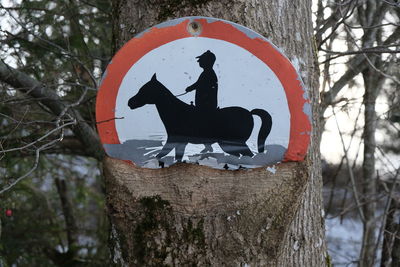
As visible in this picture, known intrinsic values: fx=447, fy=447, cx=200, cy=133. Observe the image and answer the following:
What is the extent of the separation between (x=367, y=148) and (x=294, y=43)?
338 centimetres

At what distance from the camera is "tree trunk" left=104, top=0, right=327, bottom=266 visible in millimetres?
1444

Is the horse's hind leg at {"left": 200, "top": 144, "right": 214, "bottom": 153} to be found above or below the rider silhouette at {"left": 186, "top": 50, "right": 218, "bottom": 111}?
below

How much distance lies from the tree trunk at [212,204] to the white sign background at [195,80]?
0.11 metres

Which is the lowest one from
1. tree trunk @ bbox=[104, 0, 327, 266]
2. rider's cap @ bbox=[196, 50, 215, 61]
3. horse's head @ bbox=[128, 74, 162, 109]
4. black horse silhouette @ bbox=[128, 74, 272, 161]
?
tree trunk @ bbox=[104, 0, 327, 266]

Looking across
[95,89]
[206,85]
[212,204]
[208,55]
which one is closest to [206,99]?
[206,85]

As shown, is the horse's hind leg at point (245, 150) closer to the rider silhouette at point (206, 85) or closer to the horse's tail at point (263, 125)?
the horse's tail at point (263, 125)

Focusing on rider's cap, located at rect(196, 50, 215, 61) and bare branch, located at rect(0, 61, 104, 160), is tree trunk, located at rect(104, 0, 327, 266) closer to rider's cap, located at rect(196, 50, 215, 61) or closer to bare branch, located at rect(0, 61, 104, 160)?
rider's cap, located at rect(196, 50, 215, 61)

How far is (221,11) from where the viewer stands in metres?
1.56

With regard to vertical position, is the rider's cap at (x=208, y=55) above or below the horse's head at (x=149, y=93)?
above

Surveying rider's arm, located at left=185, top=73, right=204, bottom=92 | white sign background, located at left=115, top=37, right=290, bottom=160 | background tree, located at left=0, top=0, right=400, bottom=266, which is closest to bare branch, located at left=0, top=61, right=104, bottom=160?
background tree, located at left=0, top=0, right=400, bottom=266

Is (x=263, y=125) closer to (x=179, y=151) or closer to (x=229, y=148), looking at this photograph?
(x=229, y=148)

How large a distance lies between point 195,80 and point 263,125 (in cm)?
28

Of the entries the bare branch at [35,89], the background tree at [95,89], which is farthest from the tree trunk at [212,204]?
the bare branch at [35,89]

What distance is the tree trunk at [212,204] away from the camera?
56.9 inches
